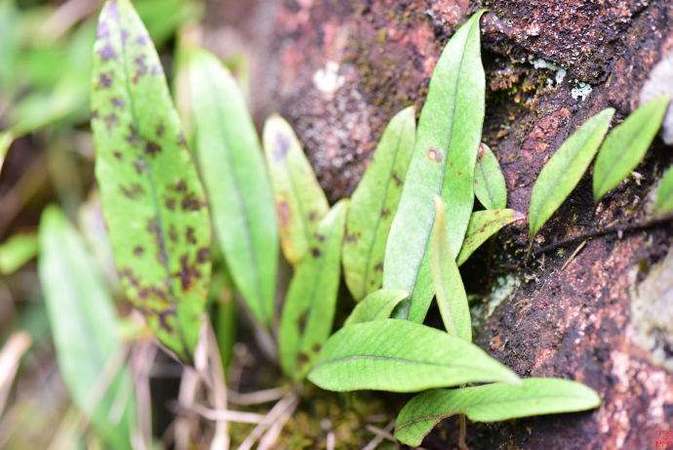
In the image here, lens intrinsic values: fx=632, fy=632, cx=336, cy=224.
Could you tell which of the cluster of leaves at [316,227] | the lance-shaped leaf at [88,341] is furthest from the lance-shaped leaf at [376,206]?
the lance-shaped leaf at [88,341]

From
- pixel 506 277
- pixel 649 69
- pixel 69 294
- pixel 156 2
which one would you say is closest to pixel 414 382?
pixel 506 277

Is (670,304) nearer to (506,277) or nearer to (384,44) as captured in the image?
(506,277)

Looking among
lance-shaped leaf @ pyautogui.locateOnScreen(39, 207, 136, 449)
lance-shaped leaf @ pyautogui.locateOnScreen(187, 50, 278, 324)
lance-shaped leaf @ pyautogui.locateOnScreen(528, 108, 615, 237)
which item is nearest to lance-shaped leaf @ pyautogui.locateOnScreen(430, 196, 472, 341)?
lance-shaped leaf @ pyautogui.locateOnScreen(528, 108, 615, 237)

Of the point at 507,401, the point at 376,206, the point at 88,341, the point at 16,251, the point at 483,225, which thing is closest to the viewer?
the point at 507,401

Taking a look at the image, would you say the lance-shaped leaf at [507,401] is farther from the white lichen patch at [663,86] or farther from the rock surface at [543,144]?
the white lichen patch at [663,86]

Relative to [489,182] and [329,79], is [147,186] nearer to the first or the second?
[329,79]

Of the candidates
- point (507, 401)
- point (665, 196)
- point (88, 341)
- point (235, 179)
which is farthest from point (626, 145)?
point (88, 341)
